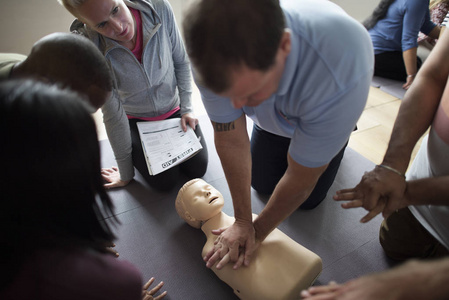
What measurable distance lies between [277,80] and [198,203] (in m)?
0.74

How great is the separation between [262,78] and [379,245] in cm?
115

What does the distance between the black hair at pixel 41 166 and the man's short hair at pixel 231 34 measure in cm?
26

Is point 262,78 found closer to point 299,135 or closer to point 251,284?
point 299,135

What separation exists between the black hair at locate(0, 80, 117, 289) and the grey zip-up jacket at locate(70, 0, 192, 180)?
32.7 inches

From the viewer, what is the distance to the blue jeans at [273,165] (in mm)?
1218

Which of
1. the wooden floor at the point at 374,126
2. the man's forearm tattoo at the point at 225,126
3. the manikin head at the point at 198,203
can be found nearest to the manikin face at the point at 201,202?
the manikin head at the point at 198,203

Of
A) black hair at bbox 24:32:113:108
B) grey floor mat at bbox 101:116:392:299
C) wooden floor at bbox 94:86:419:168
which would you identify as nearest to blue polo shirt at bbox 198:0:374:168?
black hair at bbox 24:32:113:108

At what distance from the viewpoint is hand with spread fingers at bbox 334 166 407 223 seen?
2.43ft

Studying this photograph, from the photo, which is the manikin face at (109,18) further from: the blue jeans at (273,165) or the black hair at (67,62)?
the blue jeans at (273,165)

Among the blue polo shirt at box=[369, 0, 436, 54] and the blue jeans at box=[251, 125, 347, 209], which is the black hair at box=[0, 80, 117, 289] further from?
the blue polo shirt at box=[369, 0, 436, 54]

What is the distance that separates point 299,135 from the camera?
0.71 m

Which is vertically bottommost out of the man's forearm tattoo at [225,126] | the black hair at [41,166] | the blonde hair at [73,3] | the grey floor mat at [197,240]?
the grey floor mat at [197,240]

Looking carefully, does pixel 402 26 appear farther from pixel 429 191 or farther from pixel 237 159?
pixel 237 159

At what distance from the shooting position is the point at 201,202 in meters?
1.16
